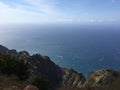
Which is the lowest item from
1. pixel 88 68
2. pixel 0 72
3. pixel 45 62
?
pixel 88 68

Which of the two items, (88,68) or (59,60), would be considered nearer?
(88,68)

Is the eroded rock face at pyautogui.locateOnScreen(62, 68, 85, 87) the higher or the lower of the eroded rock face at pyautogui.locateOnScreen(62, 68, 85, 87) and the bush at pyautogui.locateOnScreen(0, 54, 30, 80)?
the lower

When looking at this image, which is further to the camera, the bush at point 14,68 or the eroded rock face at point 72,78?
the eroded rock face at point 72,78

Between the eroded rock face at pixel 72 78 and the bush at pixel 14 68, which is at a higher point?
the bush at pixel 14 68

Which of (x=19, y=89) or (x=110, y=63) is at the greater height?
(x=19, y=89)

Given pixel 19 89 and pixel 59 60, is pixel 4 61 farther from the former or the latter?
pixel 59 60

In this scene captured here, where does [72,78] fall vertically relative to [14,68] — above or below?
below

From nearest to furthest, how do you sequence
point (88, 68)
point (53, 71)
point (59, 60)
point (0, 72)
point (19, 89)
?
point (19, 89) < point (0, 72) < point (53, 71) < point (88, 68) < point (59, 60)

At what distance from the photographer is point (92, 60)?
11006 cm

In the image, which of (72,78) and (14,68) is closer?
(14,68)

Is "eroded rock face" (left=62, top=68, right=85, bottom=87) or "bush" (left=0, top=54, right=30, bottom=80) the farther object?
"eroded rock face" (left=62, top=68, right=85, bottom=87)

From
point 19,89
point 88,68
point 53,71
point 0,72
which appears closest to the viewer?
point 19,89

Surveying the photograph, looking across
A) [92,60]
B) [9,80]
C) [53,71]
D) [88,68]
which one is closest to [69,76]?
[53,71]

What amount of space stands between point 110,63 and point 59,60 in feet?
72.6
